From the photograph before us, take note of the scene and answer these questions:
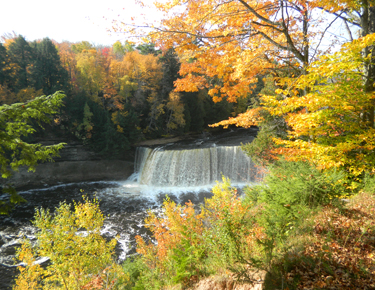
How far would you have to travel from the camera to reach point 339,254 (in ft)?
11.2

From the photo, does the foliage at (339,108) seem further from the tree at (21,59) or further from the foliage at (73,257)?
the tree at (21,59)

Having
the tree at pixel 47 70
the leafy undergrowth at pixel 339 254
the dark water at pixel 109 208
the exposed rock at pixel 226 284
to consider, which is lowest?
the dark water at pixel 109 208

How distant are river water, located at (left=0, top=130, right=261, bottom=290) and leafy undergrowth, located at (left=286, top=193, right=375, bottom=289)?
1123 cm

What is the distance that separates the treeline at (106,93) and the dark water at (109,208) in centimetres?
554

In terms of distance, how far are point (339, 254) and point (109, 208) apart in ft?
50.8

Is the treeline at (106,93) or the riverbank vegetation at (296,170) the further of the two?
the treeline at (106,93)

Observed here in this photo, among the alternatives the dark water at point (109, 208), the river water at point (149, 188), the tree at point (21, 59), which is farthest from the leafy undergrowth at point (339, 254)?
the tree at point (21, 59)

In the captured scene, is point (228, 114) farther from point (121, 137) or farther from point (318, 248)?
point (318, 248)

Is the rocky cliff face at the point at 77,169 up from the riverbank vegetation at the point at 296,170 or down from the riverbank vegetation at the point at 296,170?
down

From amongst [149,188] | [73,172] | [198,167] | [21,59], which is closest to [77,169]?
[73,172]

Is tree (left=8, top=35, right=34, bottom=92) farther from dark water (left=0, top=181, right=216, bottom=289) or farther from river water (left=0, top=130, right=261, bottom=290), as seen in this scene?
dark water (left=0, top=181, right=216, bottom=289)

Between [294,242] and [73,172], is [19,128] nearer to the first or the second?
[294,242]

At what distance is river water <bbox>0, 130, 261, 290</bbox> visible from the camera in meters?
14.8

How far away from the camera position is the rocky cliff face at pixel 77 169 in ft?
71.4
